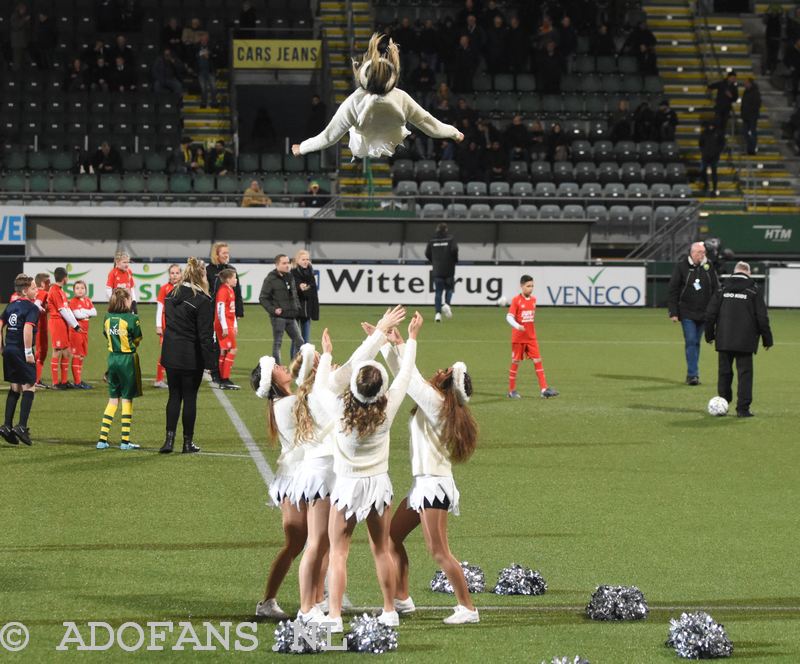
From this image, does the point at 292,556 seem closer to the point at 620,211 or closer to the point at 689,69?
the point at 620,211

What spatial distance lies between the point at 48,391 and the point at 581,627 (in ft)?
42.9

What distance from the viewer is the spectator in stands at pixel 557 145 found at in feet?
128

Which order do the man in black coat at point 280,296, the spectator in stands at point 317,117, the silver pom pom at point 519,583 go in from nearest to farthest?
the silver pom pom at point 519,583 < the man in black coat at point 280,296 < the spectator in stands at point 317,117

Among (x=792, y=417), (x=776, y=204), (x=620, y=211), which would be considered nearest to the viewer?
(x=792, y=417)

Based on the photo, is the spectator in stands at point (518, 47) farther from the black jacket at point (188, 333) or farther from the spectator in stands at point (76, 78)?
the black jacket at point (188, 333)

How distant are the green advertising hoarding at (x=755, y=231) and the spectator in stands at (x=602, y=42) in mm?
9692

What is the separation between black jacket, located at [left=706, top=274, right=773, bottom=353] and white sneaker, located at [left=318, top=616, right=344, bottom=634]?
10.9 metres

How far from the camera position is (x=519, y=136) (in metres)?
38.8

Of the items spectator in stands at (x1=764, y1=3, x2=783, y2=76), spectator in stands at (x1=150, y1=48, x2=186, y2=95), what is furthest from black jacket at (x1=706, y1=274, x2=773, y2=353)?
spectator in stands at (x1=764, y1=3, x2=783, y2=76)

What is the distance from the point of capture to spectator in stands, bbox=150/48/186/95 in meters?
40.6

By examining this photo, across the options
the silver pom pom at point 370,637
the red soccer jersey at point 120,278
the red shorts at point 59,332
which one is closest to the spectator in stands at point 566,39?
the red soccer jersey at point 120,278

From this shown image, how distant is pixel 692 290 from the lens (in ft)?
66.8

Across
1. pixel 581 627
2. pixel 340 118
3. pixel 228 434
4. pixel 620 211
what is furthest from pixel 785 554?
pixel 620 211

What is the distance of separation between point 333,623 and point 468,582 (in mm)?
1658
